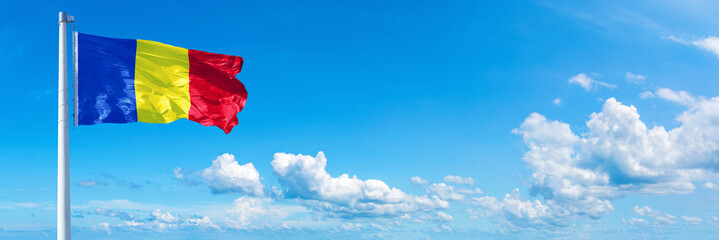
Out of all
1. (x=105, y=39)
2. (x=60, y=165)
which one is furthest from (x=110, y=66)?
(x=60, y=165)

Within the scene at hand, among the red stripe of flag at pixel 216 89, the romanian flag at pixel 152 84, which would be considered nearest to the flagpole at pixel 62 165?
the romanian flag at pixel 152 84

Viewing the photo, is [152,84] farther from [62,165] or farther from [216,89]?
[62,165]

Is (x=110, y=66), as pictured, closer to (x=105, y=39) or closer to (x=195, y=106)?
(x=105, y=39)

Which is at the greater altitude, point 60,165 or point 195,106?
point 195,106

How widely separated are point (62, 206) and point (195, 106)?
274 inches

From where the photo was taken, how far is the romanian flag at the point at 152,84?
82.9 ft

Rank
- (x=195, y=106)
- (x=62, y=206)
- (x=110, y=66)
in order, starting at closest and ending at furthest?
(x=62, y=206)
(x=110, y=66)
(x=195, y=106)

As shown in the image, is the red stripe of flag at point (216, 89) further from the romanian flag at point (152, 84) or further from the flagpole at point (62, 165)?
the flagpole at point (62, 165)

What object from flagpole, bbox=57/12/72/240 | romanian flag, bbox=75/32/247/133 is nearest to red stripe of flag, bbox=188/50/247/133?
romanian flag, bbox=75/32/247/133

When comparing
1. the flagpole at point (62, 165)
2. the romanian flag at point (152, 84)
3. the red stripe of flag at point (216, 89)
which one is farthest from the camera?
the red stripe of flag at point (216, 89)

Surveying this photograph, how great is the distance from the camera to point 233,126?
28.3 meters

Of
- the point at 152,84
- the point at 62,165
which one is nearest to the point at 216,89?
the point at 152,84

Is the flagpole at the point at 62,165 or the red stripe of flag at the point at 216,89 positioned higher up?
the red stripe of flag at the point at 216,89

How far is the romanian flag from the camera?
25.3 meters
